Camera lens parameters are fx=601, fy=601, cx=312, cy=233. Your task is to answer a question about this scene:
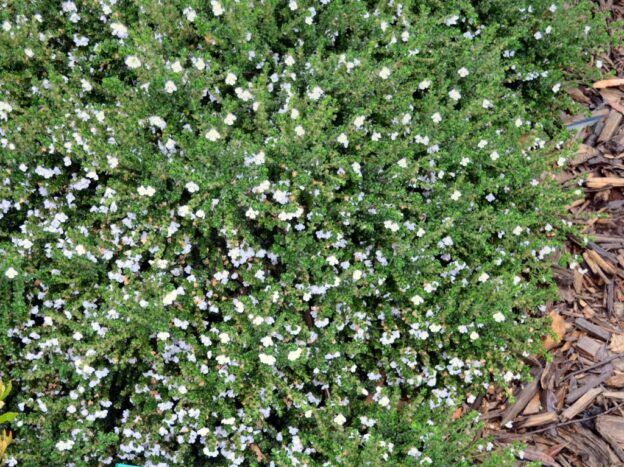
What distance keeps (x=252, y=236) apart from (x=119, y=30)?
1.36 meters

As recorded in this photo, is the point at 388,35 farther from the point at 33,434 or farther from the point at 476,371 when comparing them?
the point at 33,434

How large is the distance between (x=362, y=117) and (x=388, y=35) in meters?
0.69

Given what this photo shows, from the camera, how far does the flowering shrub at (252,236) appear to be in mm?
2951

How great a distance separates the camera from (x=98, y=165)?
3.05 meters

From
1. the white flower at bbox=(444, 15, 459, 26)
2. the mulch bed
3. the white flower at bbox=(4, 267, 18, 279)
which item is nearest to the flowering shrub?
the white flower at bbox=(4, 267, 18, 279)

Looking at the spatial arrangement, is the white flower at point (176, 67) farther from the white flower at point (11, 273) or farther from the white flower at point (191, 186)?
A: the white flower at point (11, 273)

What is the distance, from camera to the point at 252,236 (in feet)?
10.0

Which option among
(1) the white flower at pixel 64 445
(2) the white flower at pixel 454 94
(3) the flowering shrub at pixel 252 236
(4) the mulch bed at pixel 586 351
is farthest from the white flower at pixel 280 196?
(4) the mulch bed at pixel 586 351

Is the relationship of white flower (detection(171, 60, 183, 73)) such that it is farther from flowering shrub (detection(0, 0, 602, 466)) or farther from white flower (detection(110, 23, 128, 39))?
white flower (detection(110, 23, 128, 39))

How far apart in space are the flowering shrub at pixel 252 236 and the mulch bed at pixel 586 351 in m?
0.28

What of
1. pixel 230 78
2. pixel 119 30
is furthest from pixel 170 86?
pixel 119 30

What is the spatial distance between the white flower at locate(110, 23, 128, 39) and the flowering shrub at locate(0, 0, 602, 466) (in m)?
0.02

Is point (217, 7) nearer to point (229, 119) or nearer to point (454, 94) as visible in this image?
point (229, 119)

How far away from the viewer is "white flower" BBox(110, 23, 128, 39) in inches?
128
